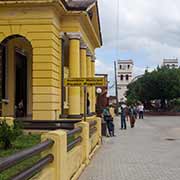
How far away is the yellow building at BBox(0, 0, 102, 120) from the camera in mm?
23000

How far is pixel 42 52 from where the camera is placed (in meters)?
23.0

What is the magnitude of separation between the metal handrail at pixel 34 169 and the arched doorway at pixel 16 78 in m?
18.0

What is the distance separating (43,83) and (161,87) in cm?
5404

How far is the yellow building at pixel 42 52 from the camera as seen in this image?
75.5 ft

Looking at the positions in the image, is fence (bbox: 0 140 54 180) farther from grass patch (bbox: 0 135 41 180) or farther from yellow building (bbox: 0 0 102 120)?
yellow building (bbox: 0 0 102 120)

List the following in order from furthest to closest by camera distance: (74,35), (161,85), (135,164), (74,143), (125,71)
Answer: (125,71)
(161,85)
(74,35)
(135,164)
(74,143)

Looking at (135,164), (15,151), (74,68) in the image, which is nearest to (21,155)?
(15,151)

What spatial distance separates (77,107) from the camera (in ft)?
85.4

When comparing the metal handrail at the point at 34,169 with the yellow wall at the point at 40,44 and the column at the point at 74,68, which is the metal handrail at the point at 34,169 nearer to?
the yellow wall at the point at 40,44

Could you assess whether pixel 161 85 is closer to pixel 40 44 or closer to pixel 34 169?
pixel 40 44

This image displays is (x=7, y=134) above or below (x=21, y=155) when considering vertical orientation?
above

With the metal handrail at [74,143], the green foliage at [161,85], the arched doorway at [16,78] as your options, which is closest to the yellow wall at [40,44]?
the arched doorway at [16,78]

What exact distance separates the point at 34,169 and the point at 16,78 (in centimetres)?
2340

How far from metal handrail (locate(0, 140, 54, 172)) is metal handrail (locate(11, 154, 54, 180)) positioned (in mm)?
180
